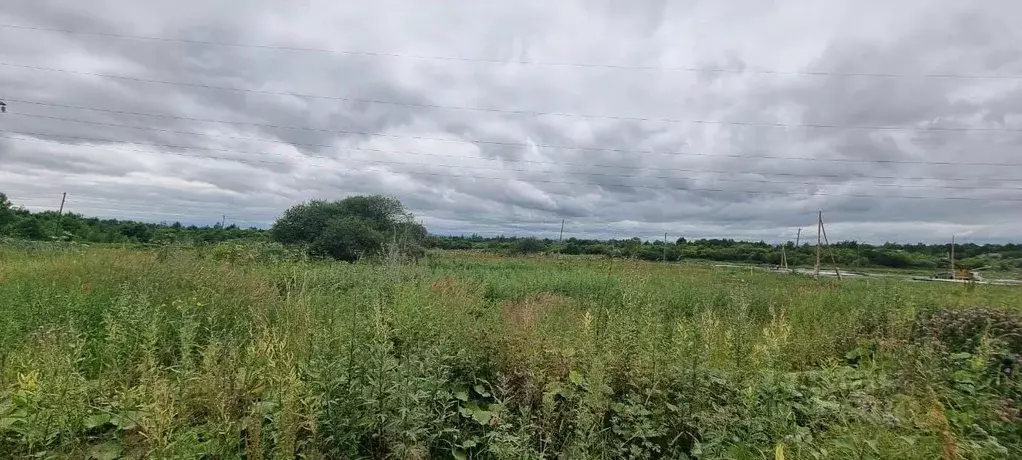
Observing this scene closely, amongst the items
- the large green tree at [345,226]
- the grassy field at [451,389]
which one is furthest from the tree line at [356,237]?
the grassy field at [451,389]

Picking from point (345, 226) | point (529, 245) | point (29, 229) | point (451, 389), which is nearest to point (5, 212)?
point (29, 229)

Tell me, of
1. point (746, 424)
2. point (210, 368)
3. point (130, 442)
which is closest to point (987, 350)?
point (746, 424)

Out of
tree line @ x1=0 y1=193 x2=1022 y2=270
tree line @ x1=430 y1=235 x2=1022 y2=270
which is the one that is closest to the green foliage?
tree line @ x1=0 y1=193 x2=1022 y2=270

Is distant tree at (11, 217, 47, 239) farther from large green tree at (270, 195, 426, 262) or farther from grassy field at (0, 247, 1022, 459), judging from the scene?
grassy field at (0, 247, 1022, 459)

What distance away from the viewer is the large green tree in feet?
77.5

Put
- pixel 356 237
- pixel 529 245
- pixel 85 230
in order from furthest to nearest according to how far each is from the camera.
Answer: pixel 529 245, pixel 85 230, pixel 356 237

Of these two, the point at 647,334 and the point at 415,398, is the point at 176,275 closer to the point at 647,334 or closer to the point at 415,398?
the point at 415,398

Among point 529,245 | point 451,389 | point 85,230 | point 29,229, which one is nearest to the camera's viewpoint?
point 451,389

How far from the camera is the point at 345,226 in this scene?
24.1 meters

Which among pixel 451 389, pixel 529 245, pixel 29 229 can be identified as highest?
pixel 529 245

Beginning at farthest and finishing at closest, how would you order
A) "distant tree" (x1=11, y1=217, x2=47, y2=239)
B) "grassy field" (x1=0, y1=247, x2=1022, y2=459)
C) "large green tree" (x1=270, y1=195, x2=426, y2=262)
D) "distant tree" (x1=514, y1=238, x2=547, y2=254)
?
"distant tree" (x1=514, y1=238, x2=547, y2=254) < "distant tree" (x1=11, y1=217, x2=47, y2=239) < "large green tree" (x1=270, y1=195, x2=426, y2=262) < "grassy field" (x1=0, y1=247, x2=1022, y2=459)

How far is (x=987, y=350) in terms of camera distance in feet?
13.6

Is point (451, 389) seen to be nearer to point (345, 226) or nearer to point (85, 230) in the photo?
point (345, 226)

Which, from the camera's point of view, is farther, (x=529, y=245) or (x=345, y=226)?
(x=529, y=245)
